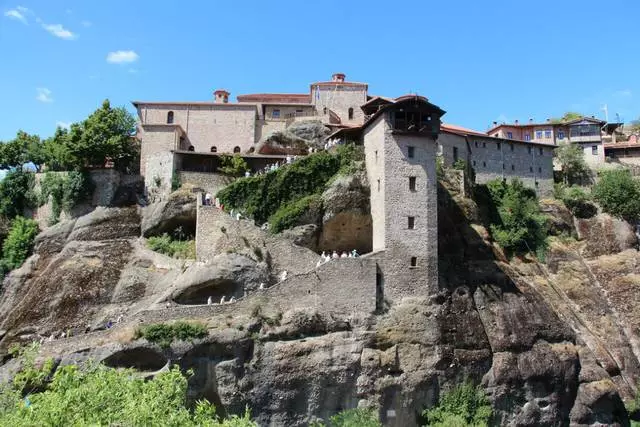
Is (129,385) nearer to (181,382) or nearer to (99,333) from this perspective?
(181,382)

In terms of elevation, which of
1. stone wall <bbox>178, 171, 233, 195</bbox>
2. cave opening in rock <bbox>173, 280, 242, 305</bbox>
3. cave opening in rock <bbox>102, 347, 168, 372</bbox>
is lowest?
cave opening in rock <bbox>102, 347, 168, 372</bbox>

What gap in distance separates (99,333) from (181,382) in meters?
14.2

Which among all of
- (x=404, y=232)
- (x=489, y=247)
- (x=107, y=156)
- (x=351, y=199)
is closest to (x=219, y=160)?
(x=107, y=156)

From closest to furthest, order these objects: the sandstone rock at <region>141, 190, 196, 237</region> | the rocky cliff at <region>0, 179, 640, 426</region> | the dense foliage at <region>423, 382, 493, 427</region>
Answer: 1. the rocky cliff at <region>0, 179, 640, 426</region>
2. the dense foliage at <region>423, 382, 493, 427</region>
3. the sandstone rock at <region>141, 190, 196, 237</region>

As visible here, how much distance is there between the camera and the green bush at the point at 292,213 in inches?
1594

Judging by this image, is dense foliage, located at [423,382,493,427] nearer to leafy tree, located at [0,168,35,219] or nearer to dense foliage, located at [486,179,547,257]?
dense foliage, located at [486,179,547,257]

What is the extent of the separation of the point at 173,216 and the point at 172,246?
2.33 metres

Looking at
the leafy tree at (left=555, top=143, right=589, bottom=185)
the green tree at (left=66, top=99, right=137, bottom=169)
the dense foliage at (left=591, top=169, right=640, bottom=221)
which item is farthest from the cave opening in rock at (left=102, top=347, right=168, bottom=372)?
the leafy tree at (left=555, top=143, right=589, bottom=185)

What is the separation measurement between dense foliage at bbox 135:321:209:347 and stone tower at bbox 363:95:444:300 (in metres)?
10.7

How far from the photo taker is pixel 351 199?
40.7 metres

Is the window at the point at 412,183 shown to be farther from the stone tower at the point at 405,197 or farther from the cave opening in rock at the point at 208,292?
the cave opening in rock at the point at 208,292

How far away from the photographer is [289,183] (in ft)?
140

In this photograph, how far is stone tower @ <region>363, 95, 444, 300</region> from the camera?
38.0m

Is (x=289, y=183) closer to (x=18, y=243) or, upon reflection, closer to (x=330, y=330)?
(x=330, y=330)
